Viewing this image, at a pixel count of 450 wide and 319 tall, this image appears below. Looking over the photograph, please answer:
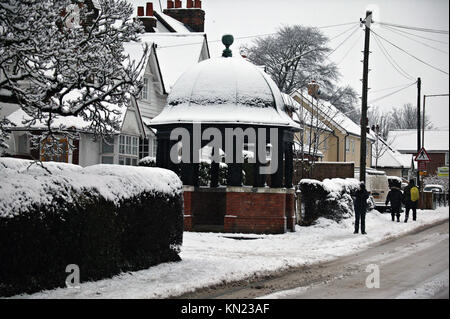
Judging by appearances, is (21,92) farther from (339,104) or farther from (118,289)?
(339,104)

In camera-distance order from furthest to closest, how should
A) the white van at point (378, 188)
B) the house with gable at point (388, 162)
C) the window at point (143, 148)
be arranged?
the house with gable at point (388, 162) → the white van at point (378, 188) → the window at point (143, 148)

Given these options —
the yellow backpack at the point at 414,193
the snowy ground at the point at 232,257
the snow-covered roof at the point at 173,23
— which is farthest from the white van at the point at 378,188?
the snow-covered roof at the point at 173,23

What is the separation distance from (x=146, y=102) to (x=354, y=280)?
892 inches

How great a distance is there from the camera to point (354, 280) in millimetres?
11492

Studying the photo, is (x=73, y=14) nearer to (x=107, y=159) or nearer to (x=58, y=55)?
(x=58, y=55)

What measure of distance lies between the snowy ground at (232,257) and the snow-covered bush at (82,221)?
31 centimetres

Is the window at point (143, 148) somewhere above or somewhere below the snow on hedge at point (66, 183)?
above

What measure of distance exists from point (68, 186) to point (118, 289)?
1.79 m

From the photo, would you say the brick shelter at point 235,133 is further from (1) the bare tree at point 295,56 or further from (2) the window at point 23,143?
(1) the bare tree at point 295,56

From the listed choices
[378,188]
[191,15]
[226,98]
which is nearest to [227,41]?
[226,98]

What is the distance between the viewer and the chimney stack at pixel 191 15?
4328 centimetres

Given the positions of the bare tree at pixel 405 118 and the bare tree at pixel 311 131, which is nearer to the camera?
the bare tree at pixel 311 131

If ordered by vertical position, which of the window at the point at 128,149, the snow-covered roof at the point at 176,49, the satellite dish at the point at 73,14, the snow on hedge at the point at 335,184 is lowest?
the snow on hedge at the point at 335,184
